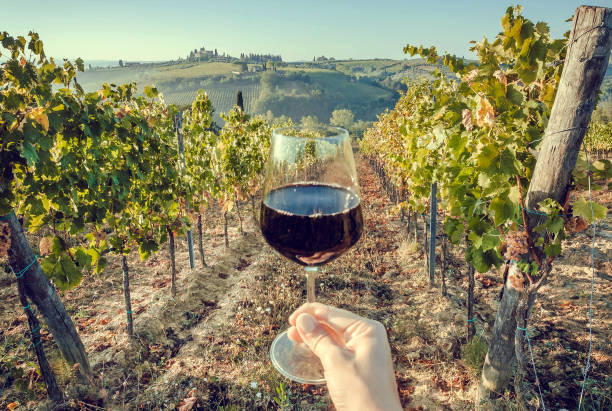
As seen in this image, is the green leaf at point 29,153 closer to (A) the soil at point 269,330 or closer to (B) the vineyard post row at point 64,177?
(B) the vineyard post row at point 64,177

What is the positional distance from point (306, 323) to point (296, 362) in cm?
32

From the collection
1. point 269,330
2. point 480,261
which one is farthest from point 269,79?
point 480,261

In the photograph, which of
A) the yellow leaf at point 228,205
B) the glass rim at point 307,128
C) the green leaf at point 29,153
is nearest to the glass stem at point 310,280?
the glass rim at point 307,128

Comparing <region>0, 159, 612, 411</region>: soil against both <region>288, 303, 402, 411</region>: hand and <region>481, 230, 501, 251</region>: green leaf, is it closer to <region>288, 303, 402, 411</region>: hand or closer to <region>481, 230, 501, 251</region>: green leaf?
<region>481, 230, 501, 251</region>: green leaf

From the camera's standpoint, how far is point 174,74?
10019 cm

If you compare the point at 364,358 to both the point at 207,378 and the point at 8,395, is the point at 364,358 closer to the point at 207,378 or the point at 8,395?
the point at 207,378

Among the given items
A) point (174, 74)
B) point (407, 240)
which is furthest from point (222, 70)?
point (407, 240)

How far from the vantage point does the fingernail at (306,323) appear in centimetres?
122

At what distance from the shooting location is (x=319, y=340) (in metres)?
1.21

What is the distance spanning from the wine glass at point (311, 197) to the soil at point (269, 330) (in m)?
2.22

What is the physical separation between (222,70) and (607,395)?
390 ft

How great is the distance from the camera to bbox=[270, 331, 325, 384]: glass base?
4.29ft

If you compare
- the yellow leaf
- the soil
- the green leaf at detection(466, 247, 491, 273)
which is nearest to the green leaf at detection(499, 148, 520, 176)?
the green leaf at detection(466, 247, 491, 273)

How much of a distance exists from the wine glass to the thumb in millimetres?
125
